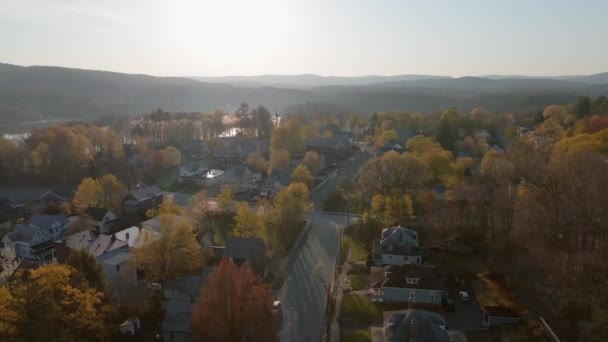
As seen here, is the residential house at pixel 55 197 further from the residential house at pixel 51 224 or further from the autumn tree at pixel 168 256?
the autumn tree at pixel 168 256

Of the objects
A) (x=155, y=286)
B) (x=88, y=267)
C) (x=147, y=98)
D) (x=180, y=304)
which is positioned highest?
(x=147, y=98)

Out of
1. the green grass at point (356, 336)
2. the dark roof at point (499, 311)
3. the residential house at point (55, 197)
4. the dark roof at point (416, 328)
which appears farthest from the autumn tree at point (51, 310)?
the residential house at point (55, 197)

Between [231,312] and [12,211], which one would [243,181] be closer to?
[12,211]

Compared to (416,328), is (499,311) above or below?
below

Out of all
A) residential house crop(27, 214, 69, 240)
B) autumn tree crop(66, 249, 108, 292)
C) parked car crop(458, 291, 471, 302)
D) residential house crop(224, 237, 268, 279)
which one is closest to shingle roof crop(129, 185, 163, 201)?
residential house crop(27, 214, 69, 240)

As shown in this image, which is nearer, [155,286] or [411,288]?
[411,288]

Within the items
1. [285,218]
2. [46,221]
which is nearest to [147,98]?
[46,221]

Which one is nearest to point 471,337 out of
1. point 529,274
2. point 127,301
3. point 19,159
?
point 529,274
